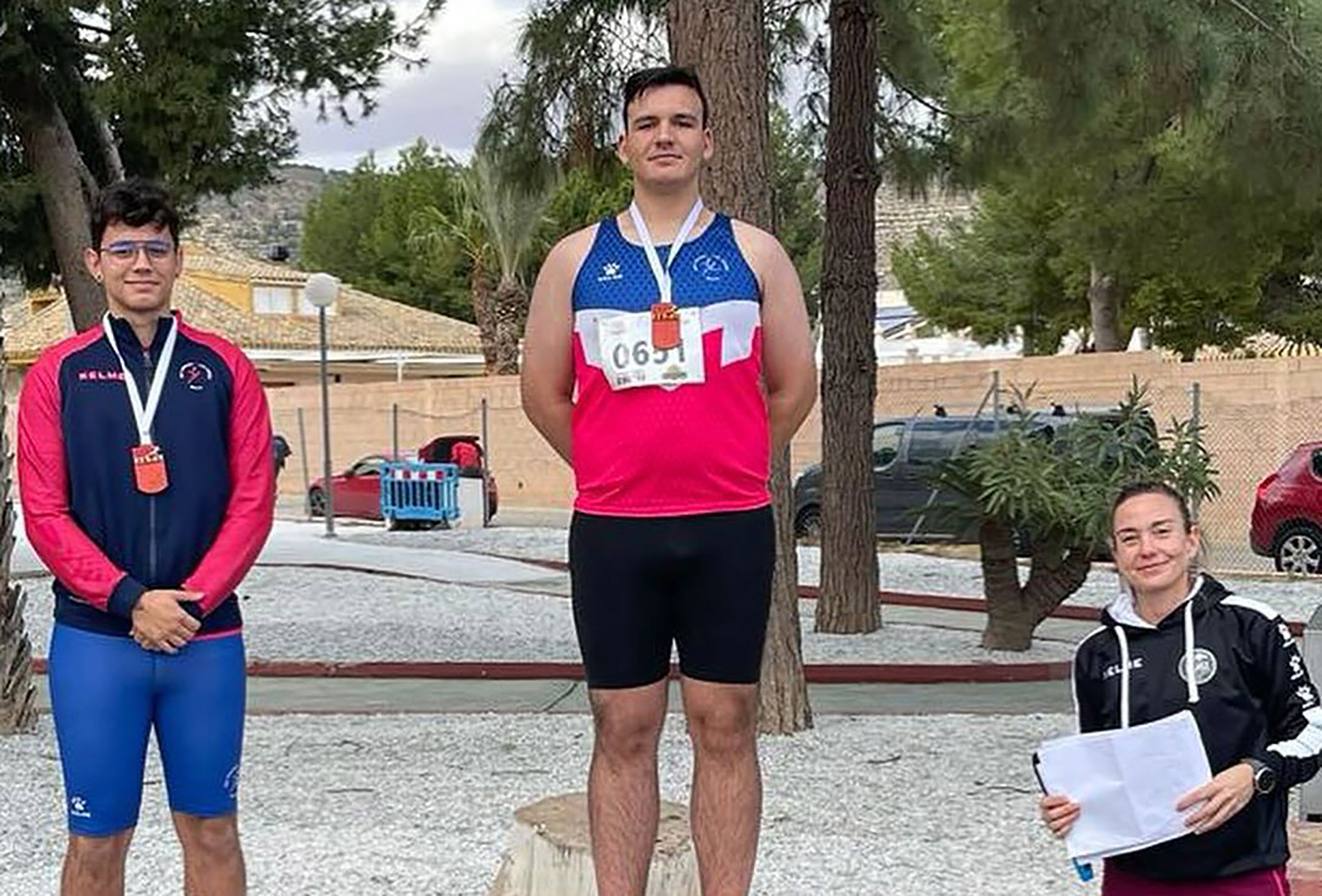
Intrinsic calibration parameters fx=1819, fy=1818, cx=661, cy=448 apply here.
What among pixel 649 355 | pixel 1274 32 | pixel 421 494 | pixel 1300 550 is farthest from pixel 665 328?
pixel 421 494

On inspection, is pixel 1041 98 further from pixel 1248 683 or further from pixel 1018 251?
pixel 1018 251

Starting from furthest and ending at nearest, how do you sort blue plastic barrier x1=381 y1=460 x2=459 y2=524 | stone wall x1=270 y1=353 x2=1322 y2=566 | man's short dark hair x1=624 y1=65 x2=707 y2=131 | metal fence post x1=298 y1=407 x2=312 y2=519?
metal fence post x1=298 y1=407 x2=312 y2=519 → blue plastic barrier x1=381 y1=460 x2=459 y2=524 → stone wall x1=270 y1=353 x2=1322 y2=566 → man's short dark hair x1=624 y1=65 x2=707 y2=131

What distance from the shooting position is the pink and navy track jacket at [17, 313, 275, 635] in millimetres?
4145

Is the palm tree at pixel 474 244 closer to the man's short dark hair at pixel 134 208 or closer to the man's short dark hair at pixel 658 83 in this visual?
the man's short dark hair at pixel 134 208

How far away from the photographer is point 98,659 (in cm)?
417

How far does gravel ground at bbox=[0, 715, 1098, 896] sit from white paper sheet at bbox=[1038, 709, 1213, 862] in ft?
7.26

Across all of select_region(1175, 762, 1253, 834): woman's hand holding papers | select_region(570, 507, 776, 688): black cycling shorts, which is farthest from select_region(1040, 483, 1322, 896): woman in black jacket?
select_region(570, 507, 776, 688): black cycling shorts

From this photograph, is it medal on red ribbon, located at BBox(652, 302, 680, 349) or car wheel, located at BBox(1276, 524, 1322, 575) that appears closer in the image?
medal on red ribbon, located at BBox(652, 302, 680, 349)

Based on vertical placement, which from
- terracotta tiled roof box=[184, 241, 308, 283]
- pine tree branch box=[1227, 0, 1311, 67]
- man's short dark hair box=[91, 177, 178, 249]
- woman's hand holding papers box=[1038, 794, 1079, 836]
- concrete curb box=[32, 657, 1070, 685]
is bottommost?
concrete curb box=[32, 657, 1070, 685]

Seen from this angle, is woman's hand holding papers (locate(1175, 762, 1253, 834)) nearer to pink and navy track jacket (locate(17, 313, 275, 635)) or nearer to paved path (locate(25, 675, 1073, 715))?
pink and navy track jacket (locate(17, 313, 275, 635))

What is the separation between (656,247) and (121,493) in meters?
1.36

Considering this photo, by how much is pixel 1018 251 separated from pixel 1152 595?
30934 mm

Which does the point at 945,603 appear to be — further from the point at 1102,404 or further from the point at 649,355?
the point at 1102,404

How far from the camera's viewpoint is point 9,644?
8.38 meters
